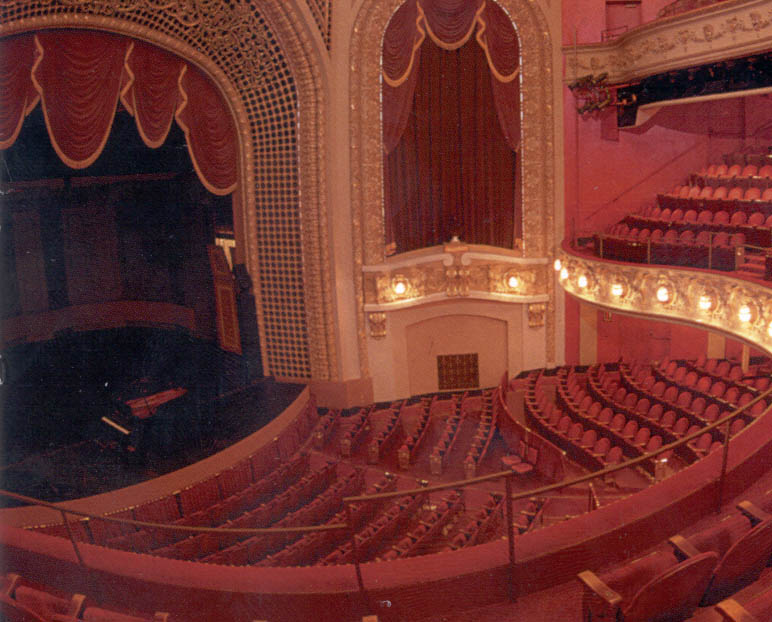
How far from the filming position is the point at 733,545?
2.45 metres

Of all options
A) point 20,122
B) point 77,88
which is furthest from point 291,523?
point 77,88

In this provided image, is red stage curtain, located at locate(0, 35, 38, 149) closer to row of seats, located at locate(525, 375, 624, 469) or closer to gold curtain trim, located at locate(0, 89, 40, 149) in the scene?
gold curtain trim, located at locate(0, 89, 40, 149)

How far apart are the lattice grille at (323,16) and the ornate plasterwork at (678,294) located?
3.99 metres

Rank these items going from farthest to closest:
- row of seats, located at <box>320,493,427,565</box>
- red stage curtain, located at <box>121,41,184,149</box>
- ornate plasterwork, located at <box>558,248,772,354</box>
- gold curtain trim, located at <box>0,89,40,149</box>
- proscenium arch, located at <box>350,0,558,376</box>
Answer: proscenium arch, located at <box>350,0,558,376</box> → red stage curtain, located at <box>121,41,184,149</box> → gold curtain trim, located at <box>0,89,40,149</box> → ornate plasterwork, located at <box>558,248,772,354</box> → row of seats, located at <box>320,493,427,565</box>

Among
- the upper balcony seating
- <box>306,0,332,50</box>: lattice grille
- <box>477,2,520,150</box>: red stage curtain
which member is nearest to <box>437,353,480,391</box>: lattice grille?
<box>477,2,520,150</box>: red stage curtain

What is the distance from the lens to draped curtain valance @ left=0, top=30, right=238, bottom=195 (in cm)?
818

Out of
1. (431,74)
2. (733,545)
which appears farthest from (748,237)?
(733,545)

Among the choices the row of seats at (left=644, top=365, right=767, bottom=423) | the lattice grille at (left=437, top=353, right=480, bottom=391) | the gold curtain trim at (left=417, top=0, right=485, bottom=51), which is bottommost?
the lattice grille at (left=437, top=353, right=480, bottom=391)

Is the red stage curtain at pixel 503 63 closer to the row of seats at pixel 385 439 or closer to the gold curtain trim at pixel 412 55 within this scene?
the gold curtain trim at pixel 412 55

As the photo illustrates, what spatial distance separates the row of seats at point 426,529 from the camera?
572cm

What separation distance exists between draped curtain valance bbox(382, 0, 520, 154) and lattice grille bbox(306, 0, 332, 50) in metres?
0.74

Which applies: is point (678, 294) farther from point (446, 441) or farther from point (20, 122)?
point (20, 122)

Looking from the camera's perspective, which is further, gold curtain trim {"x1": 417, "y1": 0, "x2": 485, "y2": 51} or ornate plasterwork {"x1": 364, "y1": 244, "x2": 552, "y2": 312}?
ornate plasterwork {"x1": 364, "y1": 244, "x2": 552, "y2": 312}

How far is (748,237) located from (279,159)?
5622 mm
